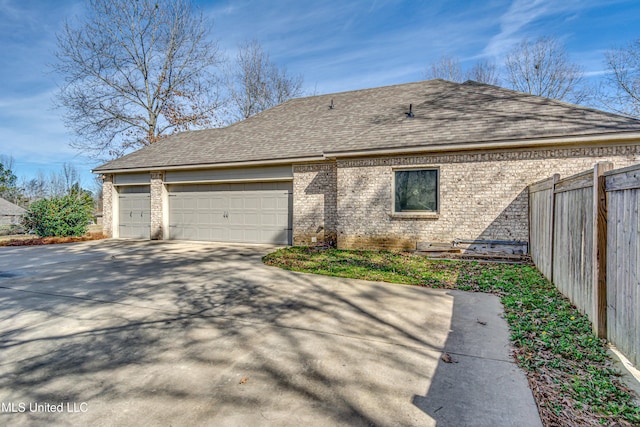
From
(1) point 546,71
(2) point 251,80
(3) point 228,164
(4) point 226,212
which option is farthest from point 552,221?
(2) point 251,80

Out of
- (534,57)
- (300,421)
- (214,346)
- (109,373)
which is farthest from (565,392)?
(534,57)

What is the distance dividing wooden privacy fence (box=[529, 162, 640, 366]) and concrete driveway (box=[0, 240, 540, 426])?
0.98 meters

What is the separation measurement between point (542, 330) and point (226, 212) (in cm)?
1075

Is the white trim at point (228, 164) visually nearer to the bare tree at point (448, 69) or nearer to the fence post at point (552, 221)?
the fence post at point (552, 221)

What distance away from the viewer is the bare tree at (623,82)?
763 inches

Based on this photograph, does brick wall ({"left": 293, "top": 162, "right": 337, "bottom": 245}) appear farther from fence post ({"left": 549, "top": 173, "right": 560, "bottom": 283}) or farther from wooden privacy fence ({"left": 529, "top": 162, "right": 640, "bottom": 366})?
wooden privacy fence ({"left": 529, "top": 162, "right": 640, "bottom": 366})

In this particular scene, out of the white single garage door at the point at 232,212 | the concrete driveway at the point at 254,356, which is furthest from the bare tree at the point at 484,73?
the concrete driveway at the point at 254,356

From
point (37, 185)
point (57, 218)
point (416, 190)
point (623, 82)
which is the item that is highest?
point (623, 82)

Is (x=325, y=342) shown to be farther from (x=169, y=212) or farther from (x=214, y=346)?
(x=169, y=212)

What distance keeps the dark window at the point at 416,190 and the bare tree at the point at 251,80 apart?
68.0 feet

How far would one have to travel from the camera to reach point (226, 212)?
12516 millimetres

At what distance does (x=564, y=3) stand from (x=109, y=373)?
19071 mm

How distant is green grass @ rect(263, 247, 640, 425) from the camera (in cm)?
233

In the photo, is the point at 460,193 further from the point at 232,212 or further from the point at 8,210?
the point at 8,210
